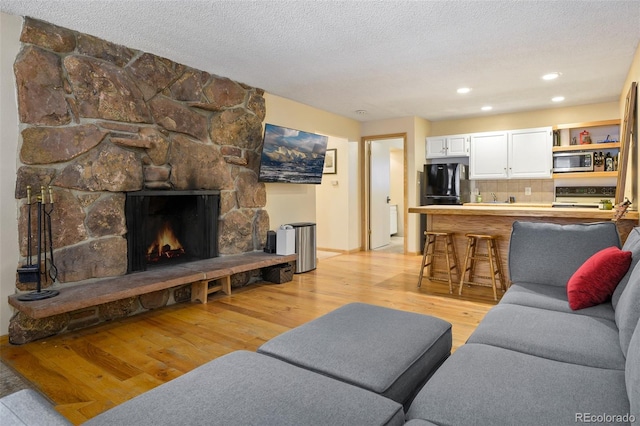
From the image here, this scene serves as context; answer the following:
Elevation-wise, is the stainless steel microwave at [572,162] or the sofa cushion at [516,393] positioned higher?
the stainless steel microwave at [572,162]

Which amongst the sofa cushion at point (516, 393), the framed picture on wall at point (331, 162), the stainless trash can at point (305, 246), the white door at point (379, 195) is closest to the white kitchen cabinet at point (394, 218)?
the white door at point (379, 195)

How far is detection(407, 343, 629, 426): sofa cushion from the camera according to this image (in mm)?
1087

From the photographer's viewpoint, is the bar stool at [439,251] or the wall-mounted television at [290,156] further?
the wall-mounted television at [290,156]

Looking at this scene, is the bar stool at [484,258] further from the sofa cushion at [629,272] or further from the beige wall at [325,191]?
the beige wall at [325,191]

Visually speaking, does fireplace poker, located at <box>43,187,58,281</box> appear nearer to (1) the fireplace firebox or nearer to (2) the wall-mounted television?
(1) the fireplace firebox

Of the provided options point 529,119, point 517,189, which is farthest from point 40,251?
point 529,119

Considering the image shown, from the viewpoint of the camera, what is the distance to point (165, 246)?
400 centimetres

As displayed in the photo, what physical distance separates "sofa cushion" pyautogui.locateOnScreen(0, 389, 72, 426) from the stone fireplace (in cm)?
227

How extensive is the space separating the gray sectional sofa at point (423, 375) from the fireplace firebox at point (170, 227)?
2.38 meters

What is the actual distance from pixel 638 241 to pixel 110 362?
10.5ft

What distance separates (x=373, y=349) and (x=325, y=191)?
18.6ft

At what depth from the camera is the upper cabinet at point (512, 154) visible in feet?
19.4

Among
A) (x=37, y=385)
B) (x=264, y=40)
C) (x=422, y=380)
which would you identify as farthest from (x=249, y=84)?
(x=422, y=380)

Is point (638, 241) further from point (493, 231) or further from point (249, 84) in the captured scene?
point (249, 84)
